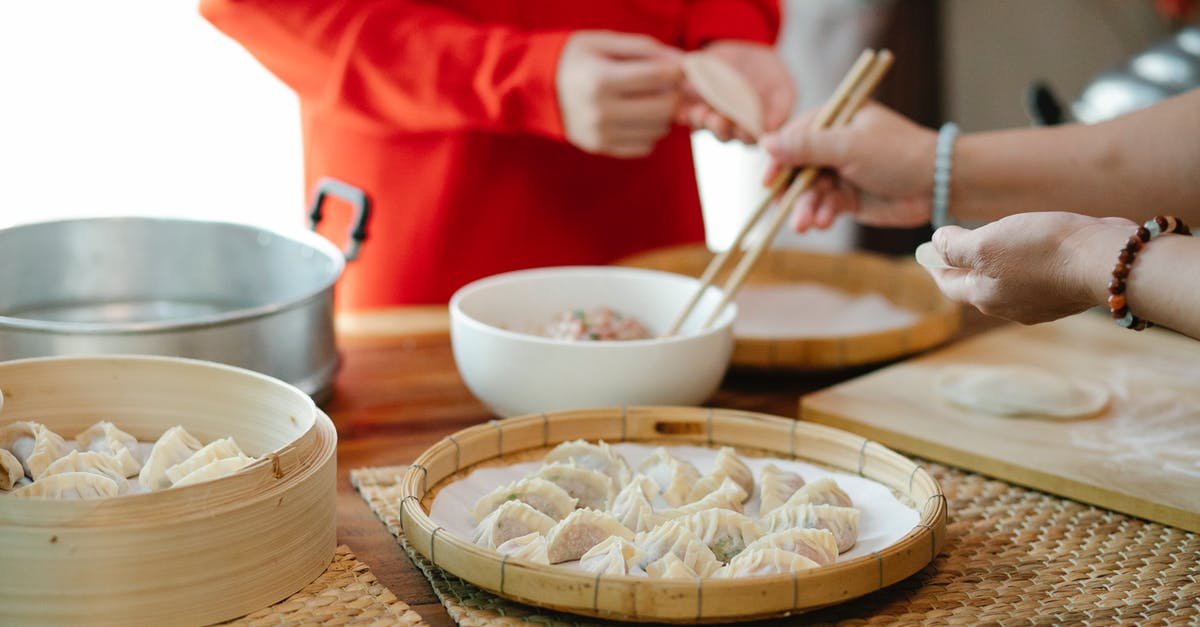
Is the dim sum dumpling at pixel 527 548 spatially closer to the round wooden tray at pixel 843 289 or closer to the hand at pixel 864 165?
the round wooden tray at pixel 843 289

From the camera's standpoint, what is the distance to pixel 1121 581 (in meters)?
1.14

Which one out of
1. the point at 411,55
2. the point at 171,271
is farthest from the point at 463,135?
the point at 171,271

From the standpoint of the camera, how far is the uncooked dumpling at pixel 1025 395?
5.01 ft

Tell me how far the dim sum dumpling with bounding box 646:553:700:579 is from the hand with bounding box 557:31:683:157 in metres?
0.99

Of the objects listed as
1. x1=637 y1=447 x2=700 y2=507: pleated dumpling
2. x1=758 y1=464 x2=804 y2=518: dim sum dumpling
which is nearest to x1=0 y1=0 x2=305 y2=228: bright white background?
x1=637 y1=447 x2=700 y2=507: pleated dumpling

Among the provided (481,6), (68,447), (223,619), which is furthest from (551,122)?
(223,619)

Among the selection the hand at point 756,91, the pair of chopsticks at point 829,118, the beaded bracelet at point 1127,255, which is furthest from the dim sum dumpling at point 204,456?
the hand at point 756,91

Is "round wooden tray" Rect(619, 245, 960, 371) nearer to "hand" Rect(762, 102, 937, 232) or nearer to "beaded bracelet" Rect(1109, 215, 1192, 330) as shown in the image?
"hand" Rect(762, 102, 937, 232)

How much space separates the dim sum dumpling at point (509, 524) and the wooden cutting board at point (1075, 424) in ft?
1.86

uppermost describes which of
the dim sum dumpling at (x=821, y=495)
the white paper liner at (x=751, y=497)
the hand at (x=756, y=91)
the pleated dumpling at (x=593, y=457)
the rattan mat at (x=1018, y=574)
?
the hand at (x=756, y=91)

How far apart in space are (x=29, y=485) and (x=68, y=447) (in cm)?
14

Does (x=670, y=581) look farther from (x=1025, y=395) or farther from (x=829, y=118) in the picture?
(x=829, y=118)

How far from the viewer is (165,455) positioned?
1.11m

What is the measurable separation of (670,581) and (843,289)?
1.31 metres
